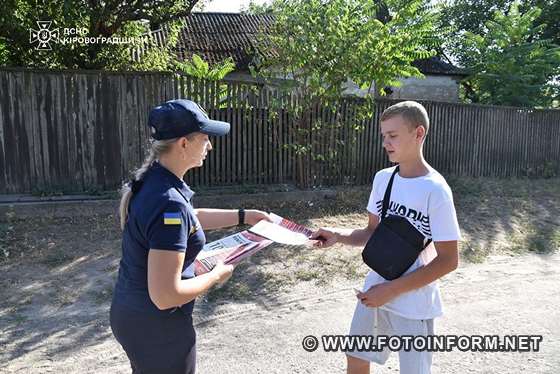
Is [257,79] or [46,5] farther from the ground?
A: [46,5]

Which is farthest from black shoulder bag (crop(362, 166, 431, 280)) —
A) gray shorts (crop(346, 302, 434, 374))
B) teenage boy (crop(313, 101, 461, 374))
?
gray shorts (crop(346, 302, 434, 374))

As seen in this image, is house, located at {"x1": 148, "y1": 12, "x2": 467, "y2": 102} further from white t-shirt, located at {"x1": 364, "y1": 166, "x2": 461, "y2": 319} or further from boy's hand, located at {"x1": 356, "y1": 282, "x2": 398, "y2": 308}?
boy's hand, located at {"x1": 356, "y1": 282, "x2": 398, "y2": 308}

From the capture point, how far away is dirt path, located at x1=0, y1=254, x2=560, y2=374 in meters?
3.82

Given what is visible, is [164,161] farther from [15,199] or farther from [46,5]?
[46,5]

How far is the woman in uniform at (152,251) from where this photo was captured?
1.91 meters

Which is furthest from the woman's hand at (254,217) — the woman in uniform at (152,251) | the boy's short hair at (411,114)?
the boy's short hair at (411,114)

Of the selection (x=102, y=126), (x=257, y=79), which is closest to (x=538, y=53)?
(x=257, y=79)

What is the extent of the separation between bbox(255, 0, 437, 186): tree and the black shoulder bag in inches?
241

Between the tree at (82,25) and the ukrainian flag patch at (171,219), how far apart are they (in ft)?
25.1

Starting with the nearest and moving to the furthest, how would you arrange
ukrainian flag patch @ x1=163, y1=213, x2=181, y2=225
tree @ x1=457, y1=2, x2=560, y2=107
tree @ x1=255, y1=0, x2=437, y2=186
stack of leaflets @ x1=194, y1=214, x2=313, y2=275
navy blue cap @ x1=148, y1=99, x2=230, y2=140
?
ukrainian flag patch @ x1=163, y1=213, x2=181, y2=225, navy blue cap @ x1=148, y1=99, x2=230, y2=140, stack of leaflets @ x1=194, y1=214, x2=313, y2=275, tree @ x1=255, y1=0, x2=437, y2=186, tree @ x1=457, y1=2, x2=560, y2=107

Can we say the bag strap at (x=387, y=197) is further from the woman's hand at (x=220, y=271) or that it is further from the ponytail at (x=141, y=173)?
the ponytail at (x=141, y=173)

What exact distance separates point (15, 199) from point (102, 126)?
1.78 m

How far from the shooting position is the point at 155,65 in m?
10.4

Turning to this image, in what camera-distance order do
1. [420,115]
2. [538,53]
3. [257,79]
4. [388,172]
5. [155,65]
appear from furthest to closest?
[538,53], [155,65], [257,79], [388,172], [420,115]
